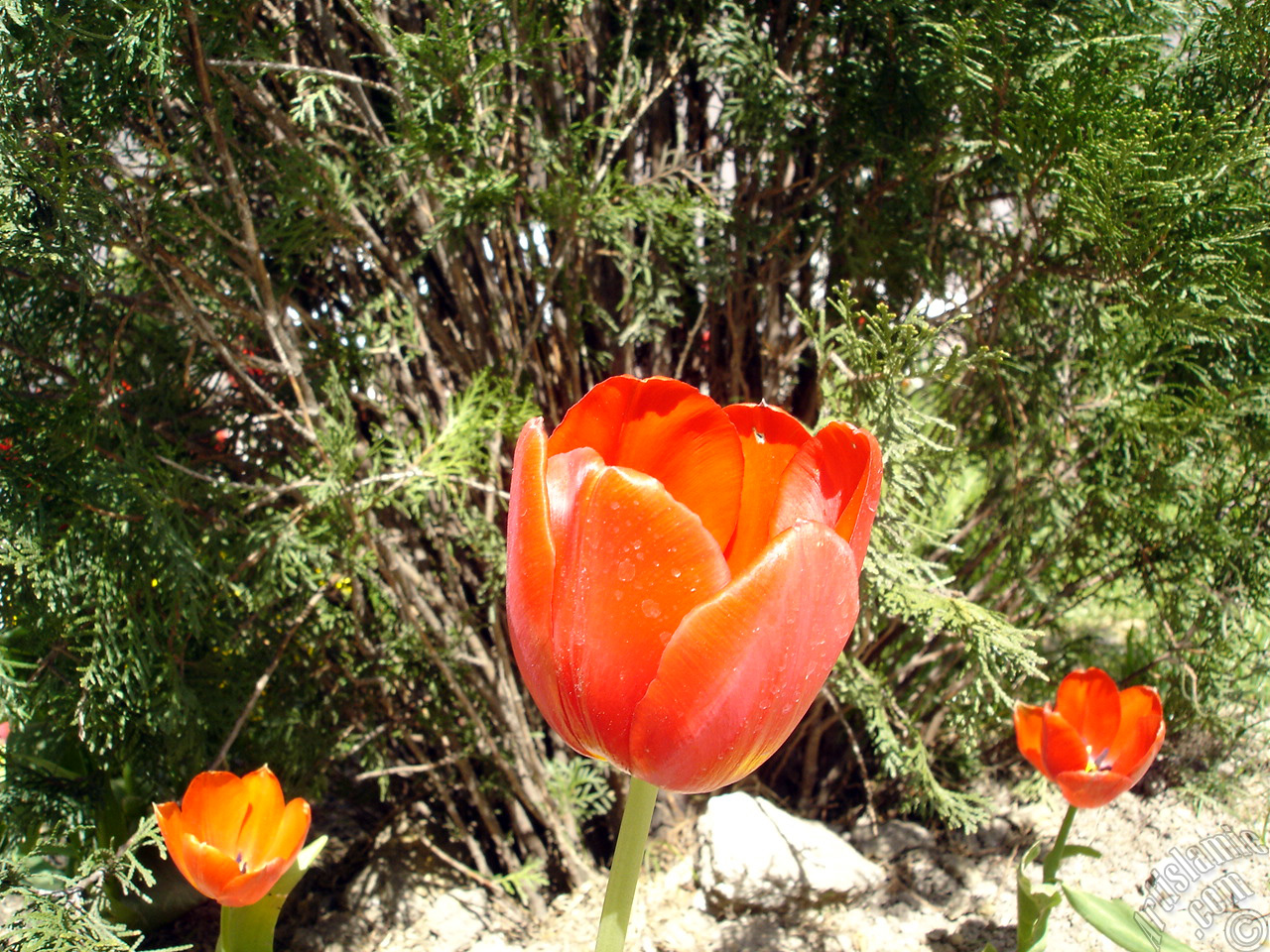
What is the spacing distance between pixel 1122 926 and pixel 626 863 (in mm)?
676

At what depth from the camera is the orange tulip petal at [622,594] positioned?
0.45m

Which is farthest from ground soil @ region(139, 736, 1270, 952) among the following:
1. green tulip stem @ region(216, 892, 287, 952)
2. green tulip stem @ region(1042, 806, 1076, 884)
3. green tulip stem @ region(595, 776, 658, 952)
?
green tulip stem @ region(595, 776, 658, 952)

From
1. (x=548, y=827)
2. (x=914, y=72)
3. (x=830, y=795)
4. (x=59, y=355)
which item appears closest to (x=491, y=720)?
(x=548, y=827)

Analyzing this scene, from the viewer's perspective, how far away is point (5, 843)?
114 centimetres

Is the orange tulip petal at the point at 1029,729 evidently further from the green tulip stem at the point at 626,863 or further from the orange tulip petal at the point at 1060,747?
the green tulip stem at the point at 626,863

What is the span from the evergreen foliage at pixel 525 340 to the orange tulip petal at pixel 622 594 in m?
0.48

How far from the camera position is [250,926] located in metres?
0.99

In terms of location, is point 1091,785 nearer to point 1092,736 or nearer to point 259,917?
point 1092,736

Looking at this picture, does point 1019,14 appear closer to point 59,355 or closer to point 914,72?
point 914,72

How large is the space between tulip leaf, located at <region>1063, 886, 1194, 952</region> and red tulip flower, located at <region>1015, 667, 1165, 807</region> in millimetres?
154

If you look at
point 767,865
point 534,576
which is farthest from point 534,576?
point 767,865

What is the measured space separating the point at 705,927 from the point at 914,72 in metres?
1.26

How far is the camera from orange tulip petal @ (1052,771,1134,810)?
1.02 m

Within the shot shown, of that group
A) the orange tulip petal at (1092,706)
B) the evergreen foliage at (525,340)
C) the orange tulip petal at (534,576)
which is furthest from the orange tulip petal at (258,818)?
the orange tulip petal at (1092,706)
